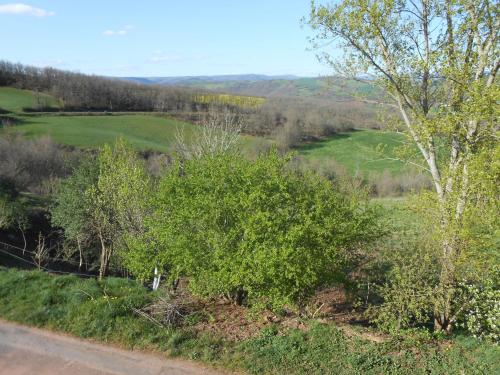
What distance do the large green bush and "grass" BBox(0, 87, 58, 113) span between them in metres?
75.8

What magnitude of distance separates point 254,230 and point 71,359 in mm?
5752

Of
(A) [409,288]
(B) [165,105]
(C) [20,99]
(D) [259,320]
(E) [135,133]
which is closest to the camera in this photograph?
(A) [409,288]

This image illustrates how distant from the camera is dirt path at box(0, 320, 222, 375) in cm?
1076

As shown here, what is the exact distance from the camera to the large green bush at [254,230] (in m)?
11.8

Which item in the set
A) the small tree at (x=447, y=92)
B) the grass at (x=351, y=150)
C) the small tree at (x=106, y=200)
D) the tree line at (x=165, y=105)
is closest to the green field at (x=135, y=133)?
the grass at (x=351, y=150)

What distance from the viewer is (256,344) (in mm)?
11633

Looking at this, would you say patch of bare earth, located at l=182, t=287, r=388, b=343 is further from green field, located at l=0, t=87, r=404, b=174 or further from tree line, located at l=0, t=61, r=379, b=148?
tree line, located at l=0, t=61, r=379, b=148

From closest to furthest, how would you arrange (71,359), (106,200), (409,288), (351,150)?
(71,359) < (409,288) < (106,200) < (351,150)

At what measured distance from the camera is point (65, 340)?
12070 mm

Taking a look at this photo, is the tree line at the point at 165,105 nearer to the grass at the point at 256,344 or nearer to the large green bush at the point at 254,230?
the large green bush at the point at 254,230

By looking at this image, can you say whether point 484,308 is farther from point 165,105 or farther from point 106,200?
point 165,105

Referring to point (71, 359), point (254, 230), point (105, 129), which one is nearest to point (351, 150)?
point (105, 129)

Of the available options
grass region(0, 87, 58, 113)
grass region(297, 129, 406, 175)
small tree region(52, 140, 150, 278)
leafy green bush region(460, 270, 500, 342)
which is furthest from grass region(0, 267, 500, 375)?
grass region(0, 87, 58, 113)

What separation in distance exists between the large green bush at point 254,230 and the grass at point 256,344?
122cm
